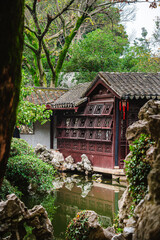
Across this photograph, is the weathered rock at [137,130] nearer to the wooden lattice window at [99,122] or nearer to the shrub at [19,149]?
the shrub at [19,149]

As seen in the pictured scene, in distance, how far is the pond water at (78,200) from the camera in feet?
23.0

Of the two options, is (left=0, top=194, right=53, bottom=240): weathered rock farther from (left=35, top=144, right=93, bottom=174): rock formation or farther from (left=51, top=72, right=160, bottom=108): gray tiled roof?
(left=35, top=144, right=93, bottom=174): rock formation

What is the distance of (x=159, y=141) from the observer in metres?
3.06

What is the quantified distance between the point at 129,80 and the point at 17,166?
713 centimetres

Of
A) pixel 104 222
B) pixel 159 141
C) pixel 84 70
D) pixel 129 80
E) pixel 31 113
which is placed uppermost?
pixel 84 70

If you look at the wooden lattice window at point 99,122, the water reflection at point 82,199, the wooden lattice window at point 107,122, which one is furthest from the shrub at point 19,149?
the wooden lattice window at point 99,122

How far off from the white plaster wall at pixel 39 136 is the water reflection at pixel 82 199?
4599 mm

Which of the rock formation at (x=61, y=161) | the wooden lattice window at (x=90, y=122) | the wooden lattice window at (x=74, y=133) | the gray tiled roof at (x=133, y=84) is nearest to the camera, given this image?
the gray tiled roof at (x=133, y=84)

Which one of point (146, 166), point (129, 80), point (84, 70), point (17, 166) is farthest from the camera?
point (84, 70)

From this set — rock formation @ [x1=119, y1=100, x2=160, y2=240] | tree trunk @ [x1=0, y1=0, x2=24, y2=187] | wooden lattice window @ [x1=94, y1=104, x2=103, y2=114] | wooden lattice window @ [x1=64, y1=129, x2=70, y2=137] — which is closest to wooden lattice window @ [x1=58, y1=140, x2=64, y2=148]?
wooden lattice window @ [x1=64, y1=129, x2=70, y2=137]

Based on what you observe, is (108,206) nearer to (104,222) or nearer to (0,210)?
(104,222)

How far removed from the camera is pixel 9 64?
75.5 inches

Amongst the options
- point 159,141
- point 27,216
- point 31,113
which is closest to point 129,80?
point 31,113

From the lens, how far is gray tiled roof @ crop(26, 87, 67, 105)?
1669 cm
